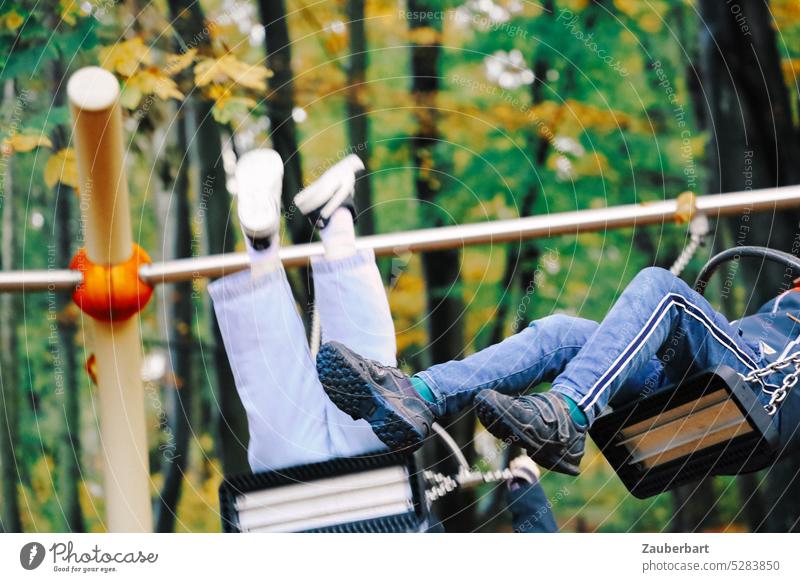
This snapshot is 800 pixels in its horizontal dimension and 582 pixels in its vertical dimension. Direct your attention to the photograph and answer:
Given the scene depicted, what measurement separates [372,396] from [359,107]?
3416mm

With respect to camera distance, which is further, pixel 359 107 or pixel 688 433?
pixel 359 107

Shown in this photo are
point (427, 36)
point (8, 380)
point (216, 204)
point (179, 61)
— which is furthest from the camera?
point (8, 380)

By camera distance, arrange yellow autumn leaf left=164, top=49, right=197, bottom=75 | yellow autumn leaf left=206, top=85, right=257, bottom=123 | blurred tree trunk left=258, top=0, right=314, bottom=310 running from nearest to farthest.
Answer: yellow autumn leaf left=206, top=85, right=257, bottom=123 < yellow autumn leaf left=164, top=49, right=197, bottom=75 < blurred tree trunk left=258, top=0, right=314, bottom=310

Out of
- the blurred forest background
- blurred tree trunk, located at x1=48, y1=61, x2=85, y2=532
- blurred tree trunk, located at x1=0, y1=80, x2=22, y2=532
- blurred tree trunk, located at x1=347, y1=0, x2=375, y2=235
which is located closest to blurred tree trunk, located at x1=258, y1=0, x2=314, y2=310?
the blurred forest background

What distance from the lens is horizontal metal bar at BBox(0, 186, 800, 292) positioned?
2867 mm

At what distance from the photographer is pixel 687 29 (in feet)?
19.1

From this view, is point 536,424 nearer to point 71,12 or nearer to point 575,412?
point 575,412

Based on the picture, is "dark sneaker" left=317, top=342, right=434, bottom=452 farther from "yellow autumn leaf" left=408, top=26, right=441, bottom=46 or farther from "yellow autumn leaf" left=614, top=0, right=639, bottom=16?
"yellow autumn leaf" left=614, top=0, right=639, bottom=16

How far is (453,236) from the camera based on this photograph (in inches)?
114
